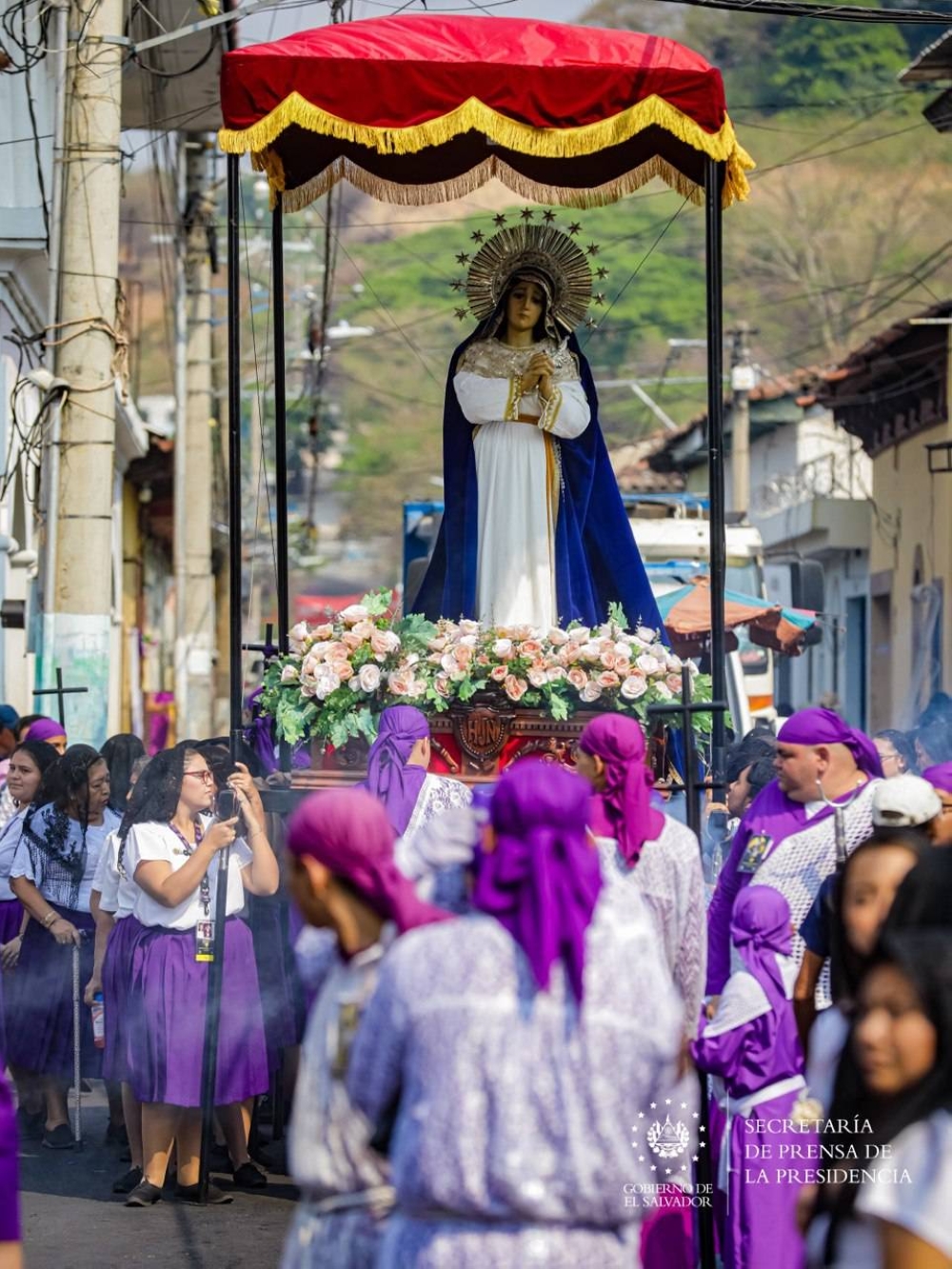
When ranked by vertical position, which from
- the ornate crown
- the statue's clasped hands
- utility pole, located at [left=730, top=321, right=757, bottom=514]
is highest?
utility pole, located at [left=730, top=321, right=757, bottom=514]

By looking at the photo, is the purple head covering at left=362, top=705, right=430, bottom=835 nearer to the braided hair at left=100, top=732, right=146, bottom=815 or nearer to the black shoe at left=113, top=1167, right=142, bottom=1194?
the black shoe at left=113, top=1167, right=142, bottom=1194

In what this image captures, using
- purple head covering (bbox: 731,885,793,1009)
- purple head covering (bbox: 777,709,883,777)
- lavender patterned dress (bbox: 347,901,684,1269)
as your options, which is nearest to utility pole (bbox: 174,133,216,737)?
purple head covering (bbox: 777,709,883,777)

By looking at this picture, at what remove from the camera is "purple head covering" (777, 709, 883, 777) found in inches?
224

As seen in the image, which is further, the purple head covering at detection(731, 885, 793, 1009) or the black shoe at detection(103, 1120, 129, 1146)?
the black shoe at detection(103, 1120, 129, 1146)

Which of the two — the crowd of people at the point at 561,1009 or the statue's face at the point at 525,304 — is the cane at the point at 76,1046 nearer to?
the crowd of people at the point at 561,1009

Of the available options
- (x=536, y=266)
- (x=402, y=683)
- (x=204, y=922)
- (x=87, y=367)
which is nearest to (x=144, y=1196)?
(x=204, y=922)

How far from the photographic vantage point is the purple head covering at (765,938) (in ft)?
17.8

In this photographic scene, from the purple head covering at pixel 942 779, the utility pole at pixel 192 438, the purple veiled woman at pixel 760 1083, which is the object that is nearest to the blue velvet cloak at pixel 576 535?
the purple head covering at pixel 942 779

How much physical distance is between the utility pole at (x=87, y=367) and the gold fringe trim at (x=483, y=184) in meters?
1.55

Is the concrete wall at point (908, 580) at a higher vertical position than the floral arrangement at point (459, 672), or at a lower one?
higher

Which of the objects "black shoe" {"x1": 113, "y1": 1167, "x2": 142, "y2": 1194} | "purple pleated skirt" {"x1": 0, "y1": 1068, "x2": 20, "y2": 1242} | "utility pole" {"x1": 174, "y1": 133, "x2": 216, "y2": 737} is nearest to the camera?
"purple pleated skirt" {"x1": 0, "y1": 1068, "x2": 20, "y2": 1242}

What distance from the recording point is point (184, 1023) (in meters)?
7.46

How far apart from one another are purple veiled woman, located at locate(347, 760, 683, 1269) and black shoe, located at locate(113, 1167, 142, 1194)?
456 centimetres

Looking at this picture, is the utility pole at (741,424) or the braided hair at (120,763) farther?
the utility pole at (741,424)
